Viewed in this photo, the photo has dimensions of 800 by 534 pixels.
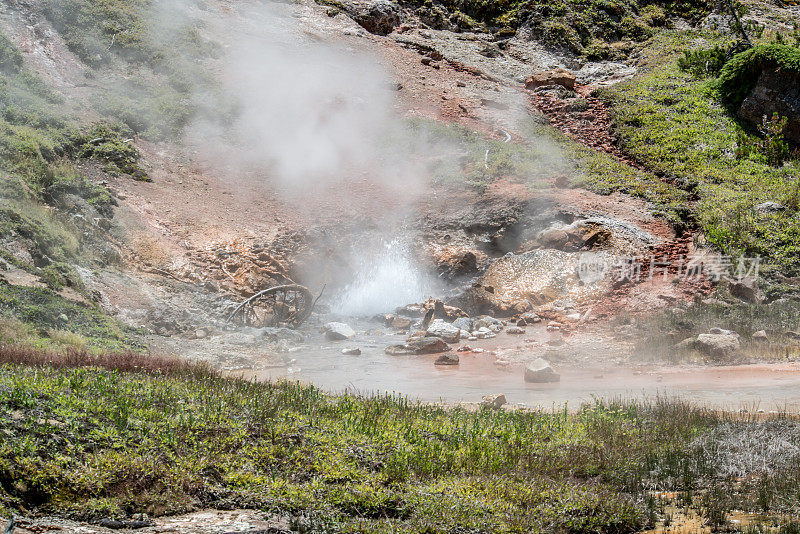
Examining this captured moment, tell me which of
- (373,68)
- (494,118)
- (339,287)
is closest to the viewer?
(339,287)

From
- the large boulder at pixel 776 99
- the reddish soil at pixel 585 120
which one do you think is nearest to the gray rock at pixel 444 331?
the reddish soil at pixel 585 120

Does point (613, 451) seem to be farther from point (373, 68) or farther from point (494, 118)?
point (373, 68)

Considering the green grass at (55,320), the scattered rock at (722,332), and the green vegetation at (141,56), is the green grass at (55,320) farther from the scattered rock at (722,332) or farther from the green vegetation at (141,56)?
the green vegetation at (141,56)

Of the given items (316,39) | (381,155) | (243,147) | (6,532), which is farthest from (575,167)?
(6,532)

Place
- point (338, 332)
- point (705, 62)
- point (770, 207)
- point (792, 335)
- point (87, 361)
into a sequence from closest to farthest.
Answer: point (87, 361), point (792, 335), point (338, 332), point (770, 207), point (705, 62)

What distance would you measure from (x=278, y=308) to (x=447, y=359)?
5.97m

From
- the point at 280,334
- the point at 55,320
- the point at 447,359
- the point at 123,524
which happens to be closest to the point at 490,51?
the point at 280,334

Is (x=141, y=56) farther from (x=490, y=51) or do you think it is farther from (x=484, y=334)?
(x=484, y=334)

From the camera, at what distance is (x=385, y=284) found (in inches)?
789

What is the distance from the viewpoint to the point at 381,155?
25.5m

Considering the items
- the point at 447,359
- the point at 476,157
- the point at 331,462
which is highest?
the point at 476,157

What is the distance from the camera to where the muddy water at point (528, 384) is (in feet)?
31.9

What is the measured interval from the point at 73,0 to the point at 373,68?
46.4ft

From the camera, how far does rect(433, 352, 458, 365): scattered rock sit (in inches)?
535
